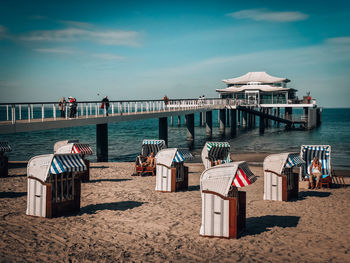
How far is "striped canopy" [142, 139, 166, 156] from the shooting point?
17.4 metres

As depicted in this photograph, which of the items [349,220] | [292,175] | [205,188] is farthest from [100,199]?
[349,220]

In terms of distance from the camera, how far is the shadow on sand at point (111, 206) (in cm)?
957

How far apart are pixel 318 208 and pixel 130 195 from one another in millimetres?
5382

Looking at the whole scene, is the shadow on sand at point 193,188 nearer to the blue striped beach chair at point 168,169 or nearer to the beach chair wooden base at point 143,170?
the blue striped beach chair at point 168,169

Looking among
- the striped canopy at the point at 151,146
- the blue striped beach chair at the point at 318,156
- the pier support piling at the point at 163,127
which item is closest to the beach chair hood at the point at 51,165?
the blue striped beach chair at the point at 318,156

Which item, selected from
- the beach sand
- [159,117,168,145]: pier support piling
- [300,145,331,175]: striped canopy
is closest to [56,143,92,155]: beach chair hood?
the beach sand

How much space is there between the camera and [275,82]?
58.5m

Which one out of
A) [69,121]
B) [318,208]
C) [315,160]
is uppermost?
[69,121]

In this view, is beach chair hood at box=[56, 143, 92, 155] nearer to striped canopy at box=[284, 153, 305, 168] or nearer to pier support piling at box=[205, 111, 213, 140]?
striped canopy at box=[284, 153, 305, 168]

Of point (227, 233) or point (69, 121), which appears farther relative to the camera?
point (69, 121)

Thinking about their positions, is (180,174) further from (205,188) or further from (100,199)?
(205,188)

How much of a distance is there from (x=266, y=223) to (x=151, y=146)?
31.7 feet

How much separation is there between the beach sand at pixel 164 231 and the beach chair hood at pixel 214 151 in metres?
3.86

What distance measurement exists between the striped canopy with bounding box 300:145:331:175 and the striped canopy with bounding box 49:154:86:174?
28.9ft
